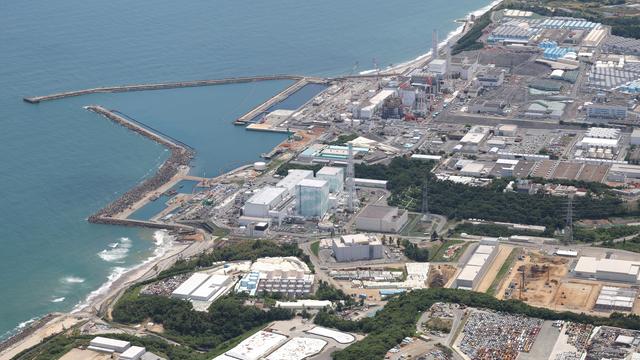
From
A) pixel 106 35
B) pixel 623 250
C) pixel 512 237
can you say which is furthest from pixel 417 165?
pixel 106 35

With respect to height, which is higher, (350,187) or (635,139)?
(350,187)

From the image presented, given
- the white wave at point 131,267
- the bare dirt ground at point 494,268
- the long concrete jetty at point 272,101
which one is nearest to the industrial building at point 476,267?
the bare dirt ground at point 494,268

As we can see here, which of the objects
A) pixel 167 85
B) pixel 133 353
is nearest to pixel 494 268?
pixel 133 353

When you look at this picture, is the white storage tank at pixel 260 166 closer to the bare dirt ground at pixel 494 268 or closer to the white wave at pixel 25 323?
the bare dirt ground at pixel 494 268

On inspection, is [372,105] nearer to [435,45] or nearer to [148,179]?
[435,45]

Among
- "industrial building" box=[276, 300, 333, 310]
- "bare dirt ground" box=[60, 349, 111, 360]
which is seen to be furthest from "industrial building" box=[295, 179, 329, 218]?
"bare dirt ground" box=[60, 349, 111, 360]
